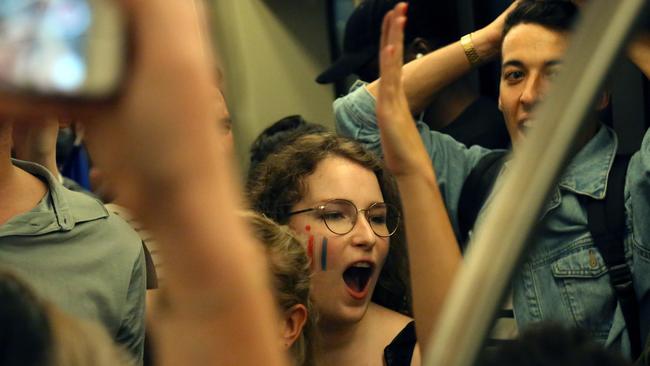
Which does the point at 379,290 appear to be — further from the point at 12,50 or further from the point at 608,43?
the point at 12,50

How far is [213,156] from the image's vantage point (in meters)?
0.55

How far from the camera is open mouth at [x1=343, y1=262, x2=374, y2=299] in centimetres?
233

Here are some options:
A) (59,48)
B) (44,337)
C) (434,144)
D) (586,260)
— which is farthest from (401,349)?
(59,48)

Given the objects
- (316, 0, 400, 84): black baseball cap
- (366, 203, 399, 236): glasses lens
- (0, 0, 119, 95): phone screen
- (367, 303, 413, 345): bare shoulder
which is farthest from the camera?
(316, 0, 400, 84): black baseball cap

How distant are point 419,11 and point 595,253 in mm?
1324

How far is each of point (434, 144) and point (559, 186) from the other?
0.51 m

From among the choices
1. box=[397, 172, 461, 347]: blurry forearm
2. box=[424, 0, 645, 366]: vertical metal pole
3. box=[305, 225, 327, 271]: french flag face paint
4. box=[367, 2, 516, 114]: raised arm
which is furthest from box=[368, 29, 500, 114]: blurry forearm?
box=[424, 0, 645, 366]: vertical metal pole

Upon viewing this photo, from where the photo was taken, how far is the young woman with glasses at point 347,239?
2277mm

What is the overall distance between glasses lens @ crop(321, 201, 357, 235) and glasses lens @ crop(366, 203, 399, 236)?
0.13ft

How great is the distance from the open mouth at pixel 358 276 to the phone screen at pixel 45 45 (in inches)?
74.0

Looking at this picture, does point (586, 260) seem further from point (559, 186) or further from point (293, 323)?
point (293, 323)

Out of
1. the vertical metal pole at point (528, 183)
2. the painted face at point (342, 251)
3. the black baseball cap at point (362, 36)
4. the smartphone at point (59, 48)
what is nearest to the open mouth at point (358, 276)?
the painted face at point (342, 251)

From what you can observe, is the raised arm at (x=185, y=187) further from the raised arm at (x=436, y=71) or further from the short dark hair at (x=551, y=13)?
the raised arm at (x=436, y=71)

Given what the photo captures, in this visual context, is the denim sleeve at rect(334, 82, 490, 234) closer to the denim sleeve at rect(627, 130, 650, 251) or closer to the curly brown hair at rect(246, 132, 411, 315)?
the curly brown hair at rect(246, 132, 411, 315)
